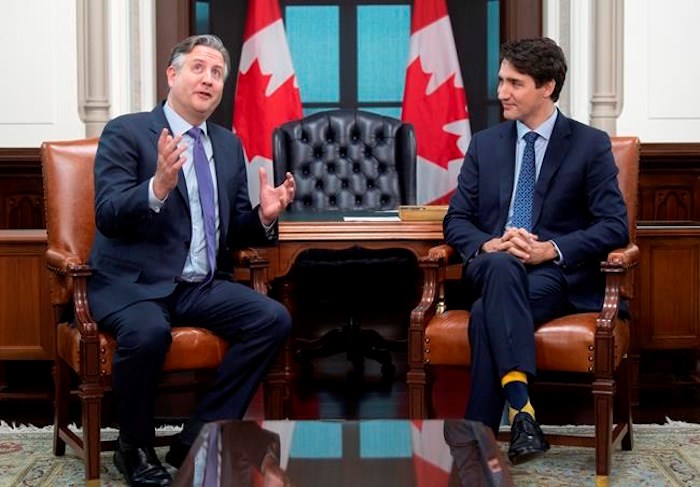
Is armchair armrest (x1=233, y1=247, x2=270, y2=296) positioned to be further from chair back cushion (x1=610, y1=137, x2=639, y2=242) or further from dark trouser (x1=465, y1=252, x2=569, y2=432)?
chair back cushion (x1=610, y1=137, x2=639, y2=242)

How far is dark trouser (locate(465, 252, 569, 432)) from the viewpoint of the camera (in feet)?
11.2

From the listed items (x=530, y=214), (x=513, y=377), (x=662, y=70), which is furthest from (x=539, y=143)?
(x=662, y=70)

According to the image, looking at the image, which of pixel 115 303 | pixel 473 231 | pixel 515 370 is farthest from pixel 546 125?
pixel 115 303

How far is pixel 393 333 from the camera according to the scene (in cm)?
636

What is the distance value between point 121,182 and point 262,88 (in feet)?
10.0

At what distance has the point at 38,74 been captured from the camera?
18.8 feet

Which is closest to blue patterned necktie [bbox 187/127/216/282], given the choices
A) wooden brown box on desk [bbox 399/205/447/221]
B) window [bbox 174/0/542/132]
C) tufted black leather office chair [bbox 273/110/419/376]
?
wooden brown box on desk [bbox 399/205/447/221]

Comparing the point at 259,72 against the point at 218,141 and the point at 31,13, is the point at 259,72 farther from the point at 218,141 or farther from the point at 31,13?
the point at 218,141

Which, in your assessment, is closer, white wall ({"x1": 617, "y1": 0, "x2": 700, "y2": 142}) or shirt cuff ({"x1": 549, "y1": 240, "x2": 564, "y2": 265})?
shirt cuff ({"x1": 549, "y1": 240, "x2": 564, "y2": 265})

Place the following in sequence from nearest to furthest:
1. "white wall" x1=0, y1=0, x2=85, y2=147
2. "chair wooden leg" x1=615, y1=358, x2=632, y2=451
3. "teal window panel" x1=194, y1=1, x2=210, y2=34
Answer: "chair wooden leg" x1=615, y1=358, x2=632, y2=451
"white wall" x1=0, y1=0, x2=85, y2=147
"teal window panel" x1=194, y1=1, x2=210, y2=34

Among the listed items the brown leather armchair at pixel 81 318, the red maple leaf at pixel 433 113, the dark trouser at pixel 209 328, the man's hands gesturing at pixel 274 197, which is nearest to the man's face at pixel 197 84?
the man's hands gesturing at pixel 274 197

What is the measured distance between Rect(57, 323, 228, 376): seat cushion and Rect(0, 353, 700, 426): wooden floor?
0.86 meters

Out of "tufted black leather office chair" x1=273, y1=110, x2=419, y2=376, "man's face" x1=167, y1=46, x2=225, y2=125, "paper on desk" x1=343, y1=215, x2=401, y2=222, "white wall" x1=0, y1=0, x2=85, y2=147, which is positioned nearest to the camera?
"man's face" x1=167, y1=46, x2=225, y2=125

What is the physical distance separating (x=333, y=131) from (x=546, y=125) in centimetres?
193
